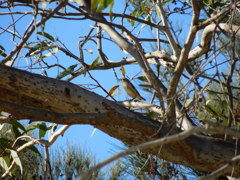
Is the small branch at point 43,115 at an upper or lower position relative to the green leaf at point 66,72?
lower

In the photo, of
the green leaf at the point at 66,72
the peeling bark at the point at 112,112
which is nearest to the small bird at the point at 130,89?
the green leaf at the point at 66,72

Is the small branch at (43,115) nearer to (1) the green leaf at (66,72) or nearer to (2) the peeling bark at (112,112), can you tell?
(2) the peeling bark at (112,112)

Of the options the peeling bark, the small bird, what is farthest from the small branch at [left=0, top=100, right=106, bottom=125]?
the small bird

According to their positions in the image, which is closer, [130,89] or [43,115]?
[43,115]

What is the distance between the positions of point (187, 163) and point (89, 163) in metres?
2.56

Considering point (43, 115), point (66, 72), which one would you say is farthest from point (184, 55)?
point (66, 72)

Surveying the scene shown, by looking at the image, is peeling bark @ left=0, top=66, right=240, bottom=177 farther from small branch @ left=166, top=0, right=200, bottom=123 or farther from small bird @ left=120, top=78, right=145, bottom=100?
small bird @ left=120, top=78, right=145, bottom=100

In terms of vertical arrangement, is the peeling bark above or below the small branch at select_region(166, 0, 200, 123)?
below

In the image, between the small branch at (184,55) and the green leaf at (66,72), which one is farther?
the green leaf at (66,72)

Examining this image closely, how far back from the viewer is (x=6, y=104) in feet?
4.25

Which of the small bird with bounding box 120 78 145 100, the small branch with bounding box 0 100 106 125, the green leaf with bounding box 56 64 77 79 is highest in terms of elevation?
the green leaf with bounding box 56 64 77 79

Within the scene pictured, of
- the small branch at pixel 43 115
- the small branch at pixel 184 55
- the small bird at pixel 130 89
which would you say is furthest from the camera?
the small bird at pixel 130 89

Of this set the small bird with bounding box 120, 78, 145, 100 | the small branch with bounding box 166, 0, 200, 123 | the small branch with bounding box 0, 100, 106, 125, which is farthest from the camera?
the small bird with bounding box 120, 78, 145, 100

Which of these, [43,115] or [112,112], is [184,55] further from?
[43,115]
